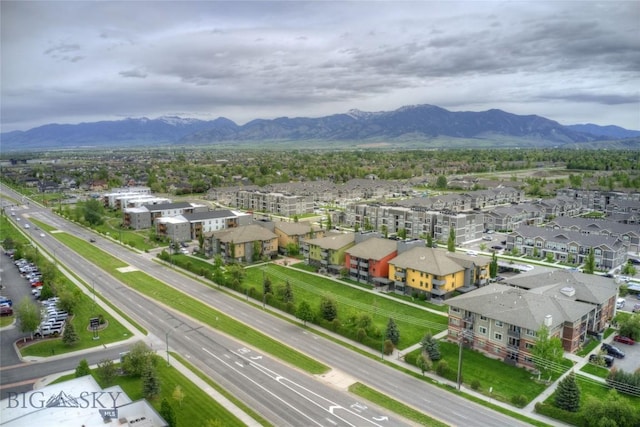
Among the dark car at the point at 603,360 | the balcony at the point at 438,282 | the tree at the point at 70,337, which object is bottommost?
the dark car at the point at 603,360

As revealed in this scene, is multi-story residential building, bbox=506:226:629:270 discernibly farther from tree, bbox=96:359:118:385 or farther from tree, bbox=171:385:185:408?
tree, bbox=96:359:118:385

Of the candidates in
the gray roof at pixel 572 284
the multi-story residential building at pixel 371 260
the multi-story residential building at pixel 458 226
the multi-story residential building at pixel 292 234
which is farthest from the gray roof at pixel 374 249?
the multi-story residential building at pixel 458 226

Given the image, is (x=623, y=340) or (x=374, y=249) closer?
(x=623, y=340)

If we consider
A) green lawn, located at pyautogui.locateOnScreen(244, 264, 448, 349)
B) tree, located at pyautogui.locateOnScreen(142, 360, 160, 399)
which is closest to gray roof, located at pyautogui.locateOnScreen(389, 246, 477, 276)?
green lawn, located at pyautogui.locateOnScreen(244, 264, 448, 349)

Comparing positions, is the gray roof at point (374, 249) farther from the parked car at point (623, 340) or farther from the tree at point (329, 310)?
the parked car at point (623, 340)

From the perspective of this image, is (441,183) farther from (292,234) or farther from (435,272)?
(435,272)

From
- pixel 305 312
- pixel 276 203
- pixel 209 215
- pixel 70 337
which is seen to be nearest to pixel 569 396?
pixel 305 312
